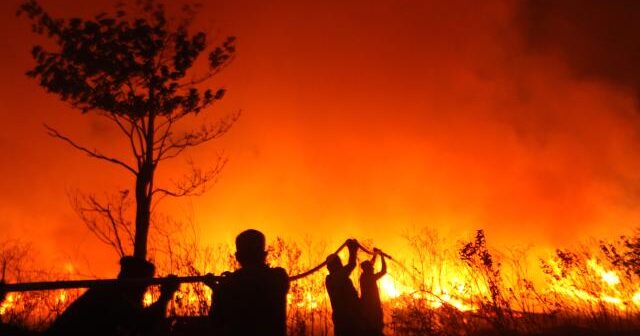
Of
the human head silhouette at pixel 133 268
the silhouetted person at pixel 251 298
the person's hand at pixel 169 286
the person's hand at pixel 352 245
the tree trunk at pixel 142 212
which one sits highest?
the tree trunk at pixel 142 212

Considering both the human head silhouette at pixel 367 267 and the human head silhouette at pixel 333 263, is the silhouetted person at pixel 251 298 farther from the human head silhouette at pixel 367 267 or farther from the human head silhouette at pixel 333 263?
the human head silhouette at pixel 367 267

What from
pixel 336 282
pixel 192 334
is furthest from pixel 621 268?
pixel 192 334

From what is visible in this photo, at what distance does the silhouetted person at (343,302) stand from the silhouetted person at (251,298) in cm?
519

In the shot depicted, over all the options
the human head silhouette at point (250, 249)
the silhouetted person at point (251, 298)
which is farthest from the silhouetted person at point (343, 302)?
the human head silhouette at point (250, 249)

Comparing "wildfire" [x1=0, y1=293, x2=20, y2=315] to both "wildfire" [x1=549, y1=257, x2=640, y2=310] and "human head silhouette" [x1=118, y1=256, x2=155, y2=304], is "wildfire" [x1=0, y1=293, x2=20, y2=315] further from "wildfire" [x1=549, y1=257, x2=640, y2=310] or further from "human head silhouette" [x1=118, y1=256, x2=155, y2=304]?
"wildfire" [x1=549, y1=257, x2=640, y2=310]

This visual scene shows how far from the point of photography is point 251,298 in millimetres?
3443

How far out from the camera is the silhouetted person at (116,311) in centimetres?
445

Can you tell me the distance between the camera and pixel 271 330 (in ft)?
11.4

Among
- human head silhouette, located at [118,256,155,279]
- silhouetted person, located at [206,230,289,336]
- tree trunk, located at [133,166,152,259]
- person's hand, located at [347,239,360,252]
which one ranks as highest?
tree trunk, located at [133,166,152,259]

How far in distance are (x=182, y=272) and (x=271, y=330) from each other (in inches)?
394

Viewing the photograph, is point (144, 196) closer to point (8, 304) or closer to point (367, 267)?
point (8, 304)

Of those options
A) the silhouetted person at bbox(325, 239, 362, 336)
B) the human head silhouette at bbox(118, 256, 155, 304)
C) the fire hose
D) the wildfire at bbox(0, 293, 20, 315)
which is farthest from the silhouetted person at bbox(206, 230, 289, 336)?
the wildfire at bbox(0, 293, 20, 315)

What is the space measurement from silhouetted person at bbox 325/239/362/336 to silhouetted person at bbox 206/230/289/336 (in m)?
5.19

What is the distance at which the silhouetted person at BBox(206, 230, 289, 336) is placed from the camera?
3.40 metres
